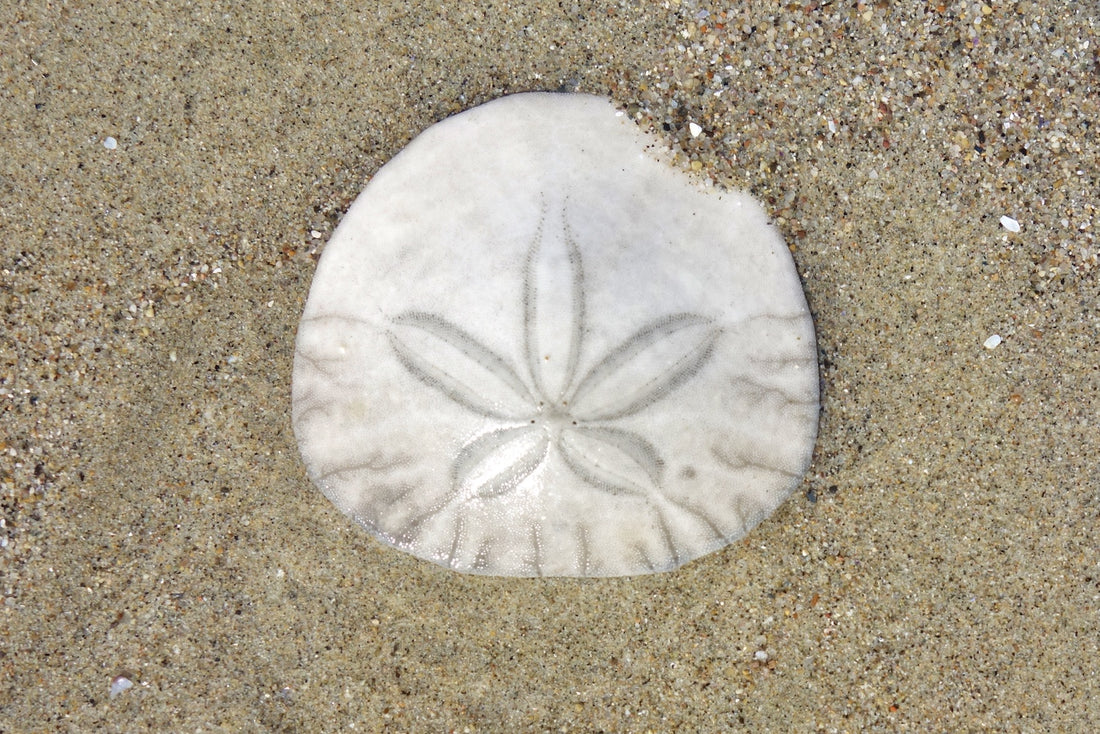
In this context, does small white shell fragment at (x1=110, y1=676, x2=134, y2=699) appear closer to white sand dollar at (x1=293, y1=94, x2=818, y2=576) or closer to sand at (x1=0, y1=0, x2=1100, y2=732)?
sand at (x1=0, y1=0, x2=1100, y2=732)

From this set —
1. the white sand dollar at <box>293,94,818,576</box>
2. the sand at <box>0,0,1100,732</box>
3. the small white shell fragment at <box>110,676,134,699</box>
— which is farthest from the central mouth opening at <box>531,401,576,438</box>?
the small white shell fragment at <box>110,676,134,699</box>

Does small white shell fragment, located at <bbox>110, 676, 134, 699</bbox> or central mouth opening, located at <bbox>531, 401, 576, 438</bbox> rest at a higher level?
central mouth opening, located at <bbox>531, 401, 576, 438</bbox>

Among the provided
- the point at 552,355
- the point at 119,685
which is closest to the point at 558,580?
the point at 552,355

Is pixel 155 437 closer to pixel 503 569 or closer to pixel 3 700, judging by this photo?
pixel 3 700

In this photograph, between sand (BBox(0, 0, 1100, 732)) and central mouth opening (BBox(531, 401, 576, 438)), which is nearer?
central mouth opening (BBox(531, 401, 576, 438))

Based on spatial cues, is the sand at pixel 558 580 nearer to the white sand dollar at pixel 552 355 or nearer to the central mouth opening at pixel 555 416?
the white sand dollar at pixel 552 355

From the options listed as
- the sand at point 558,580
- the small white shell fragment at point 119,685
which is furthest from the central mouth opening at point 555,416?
the small white shell fragment at point 119,685

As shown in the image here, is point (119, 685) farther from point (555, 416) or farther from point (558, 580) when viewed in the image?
point (555, 416)
